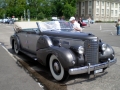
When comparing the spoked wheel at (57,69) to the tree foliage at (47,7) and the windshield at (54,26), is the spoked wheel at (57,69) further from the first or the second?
the tree foliage at (47,7)

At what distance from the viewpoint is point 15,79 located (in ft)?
16.9

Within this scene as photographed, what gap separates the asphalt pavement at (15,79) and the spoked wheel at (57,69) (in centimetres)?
61

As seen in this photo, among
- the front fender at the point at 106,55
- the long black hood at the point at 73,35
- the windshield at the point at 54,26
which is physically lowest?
the front fender at the point at 106,55

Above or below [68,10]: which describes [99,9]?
above

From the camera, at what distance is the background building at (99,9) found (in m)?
81.5

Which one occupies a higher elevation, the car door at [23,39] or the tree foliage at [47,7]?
the tree foliage at [47,7]

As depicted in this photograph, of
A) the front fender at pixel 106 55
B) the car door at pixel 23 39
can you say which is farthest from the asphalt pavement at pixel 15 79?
the front fender at pixel 106 55

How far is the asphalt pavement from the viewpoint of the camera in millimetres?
4562

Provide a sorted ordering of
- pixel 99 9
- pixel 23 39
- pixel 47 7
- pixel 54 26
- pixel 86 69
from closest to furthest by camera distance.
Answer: pixel 86 69 → pixel 54 26 → pixel 23 39 → pixel 47 7 → pixel 99 9

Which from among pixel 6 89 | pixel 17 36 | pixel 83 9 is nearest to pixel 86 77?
pixel 6 89

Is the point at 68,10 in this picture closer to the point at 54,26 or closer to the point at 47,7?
the point at 47,7

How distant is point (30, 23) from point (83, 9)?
264ft

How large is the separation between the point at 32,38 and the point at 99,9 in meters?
81.0

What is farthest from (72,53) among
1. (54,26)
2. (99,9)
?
(99,9)
